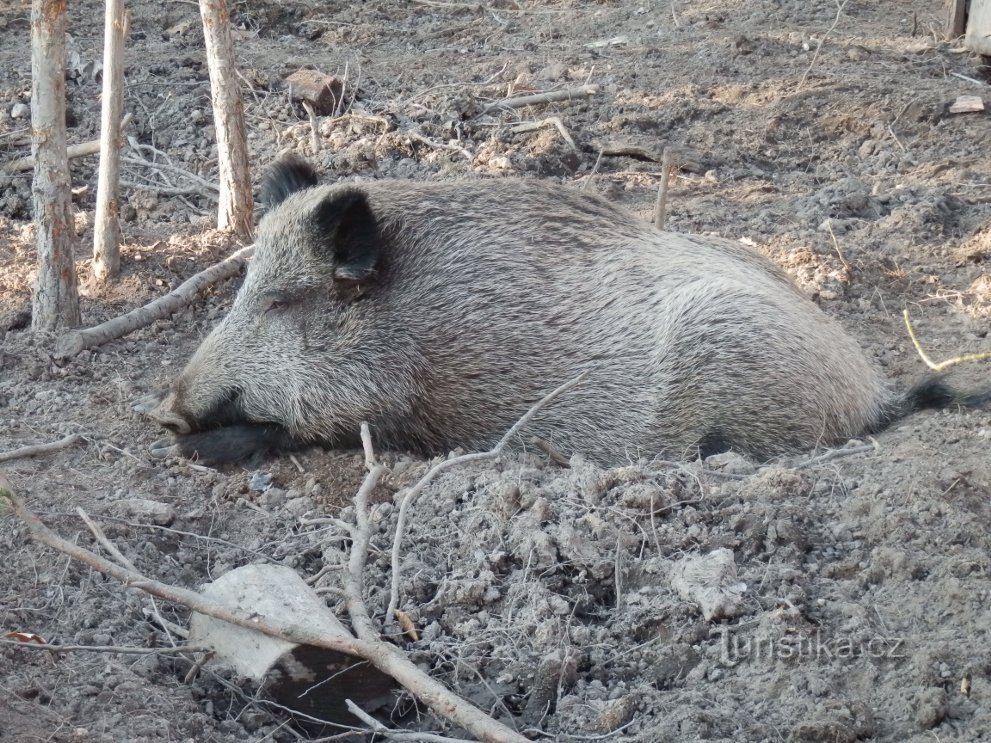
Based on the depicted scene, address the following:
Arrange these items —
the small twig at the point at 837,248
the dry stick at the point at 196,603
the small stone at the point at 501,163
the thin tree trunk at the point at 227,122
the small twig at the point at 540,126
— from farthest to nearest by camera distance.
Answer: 1. the small twig at the point at 540,126
2. the small stone at the point at 501,163
3. the small twig at the point at 837,248
4. the thin tree trunk at the point at 227,122
5. the dry stick at the point at 196,603

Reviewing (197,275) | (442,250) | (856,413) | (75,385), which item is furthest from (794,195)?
(75,385)

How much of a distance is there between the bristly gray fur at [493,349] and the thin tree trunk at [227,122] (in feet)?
4.61

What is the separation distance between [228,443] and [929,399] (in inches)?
129

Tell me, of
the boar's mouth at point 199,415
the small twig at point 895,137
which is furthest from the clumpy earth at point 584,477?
the boar's mouth at point 199,415

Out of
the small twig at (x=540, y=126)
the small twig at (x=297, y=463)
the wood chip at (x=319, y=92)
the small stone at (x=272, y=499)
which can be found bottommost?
the small twig at (x=297, y=463)

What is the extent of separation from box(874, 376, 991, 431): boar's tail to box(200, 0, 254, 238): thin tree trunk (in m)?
3.76

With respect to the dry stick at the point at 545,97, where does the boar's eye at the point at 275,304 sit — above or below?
below

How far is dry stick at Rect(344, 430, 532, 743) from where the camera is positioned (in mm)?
2734

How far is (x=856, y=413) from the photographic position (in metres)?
5.21

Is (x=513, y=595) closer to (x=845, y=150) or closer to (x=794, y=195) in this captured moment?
(x=794, y=195)

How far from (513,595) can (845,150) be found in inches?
238

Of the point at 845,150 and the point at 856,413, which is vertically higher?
the point at 845,150

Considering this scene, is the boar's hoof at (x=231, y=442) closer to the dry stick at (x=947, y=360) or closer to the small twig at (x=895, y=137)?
the dry stick at (x=947, y=360)

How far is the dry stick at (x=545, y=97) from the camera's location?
872 centimetres
